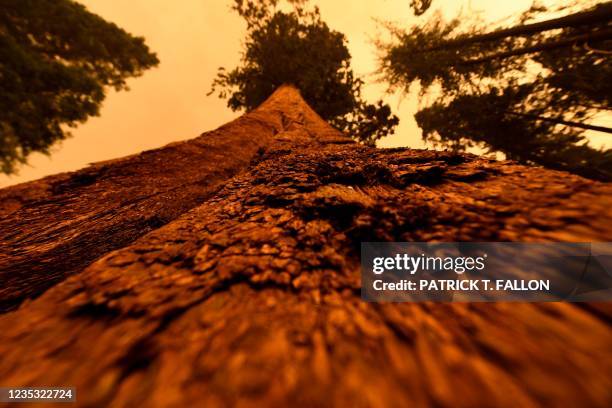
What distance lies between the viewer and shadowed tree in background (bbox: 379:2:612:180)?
515 centimetres

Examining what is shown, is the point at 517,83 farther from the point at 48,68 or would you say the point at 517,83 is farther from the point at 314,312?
the point at 48,68

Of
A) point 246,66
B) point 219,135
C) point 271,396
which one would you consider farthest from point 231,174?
point 246,66

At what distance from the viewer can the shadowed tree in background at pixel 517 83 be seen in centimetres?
515

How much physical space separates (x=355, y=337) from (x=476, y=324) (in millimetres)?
291

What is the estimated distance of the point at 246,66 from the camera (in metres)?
7.70

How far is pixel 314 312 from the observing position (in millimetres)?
699

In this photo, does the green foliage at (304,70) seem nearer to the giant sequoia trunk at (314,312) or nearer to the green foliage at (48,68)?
the green foliage at (48,68)

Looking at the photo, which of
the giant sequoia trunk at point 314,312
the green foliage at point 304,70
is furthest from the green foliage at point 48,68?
the giant sequoia trunk at point 314,312

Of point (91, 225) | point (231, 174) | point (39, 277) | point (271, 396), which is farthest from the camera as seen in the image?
point (231, 174)

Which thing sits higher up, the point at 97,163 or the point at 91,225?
the point at 97,163

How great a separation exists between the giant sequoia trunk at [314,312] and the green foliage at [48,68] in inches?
281

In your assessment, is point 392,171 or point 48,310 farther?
point 392,171

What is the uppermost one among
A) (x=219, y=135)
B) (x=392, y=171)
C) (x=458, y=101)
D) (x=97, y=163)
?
(x=458, y=101)

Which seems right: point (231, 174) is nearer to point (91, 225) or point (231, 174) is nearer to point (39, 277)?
point (91, 225)
